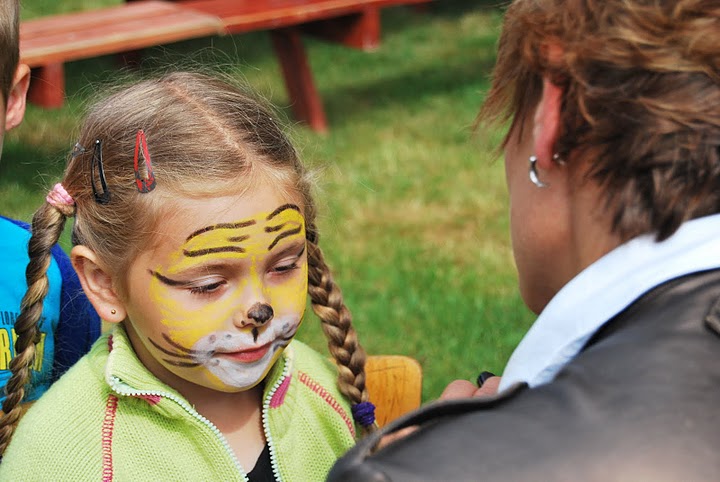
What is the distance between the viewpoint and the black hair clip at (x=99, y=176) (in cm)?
212

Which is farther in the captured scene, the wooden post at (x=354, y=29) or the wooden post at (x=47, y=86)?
the wooden post at (x=354, y=29)

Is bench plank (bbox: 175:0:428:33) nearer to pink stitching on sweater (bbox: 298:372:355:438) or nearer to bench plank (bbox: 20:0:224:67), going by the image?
bench plank (bbox: 20:0:224:67)

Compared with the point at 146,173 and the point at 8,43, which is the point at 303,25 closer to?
the point at 8,43

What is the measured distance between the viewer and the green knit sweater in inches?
79.0

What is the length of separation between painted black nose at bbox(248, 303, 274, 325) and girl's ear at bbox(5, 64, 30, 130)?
0.96 m

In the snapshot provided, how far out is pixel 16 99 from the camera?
8.52 feet

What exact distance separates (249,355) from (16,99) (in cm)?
106

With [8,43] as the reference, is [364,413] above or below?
below

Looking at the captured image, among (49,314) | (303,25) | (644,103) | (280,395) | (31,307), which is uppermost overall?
(644,103)

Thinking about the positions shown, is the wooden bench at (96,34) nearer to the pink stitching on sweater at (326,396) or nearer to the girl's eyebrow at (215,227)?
the pink stitching on sweater at (326,396)

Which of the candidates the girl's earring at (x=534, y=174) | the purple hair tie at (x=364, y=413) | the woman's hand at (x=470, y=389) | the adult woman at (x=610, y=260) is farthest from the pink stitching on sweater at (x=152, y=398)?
the girl's earring at (x=534, y=174)

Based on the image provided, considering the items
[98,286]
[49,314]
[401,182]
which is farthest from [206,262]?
[401,182]

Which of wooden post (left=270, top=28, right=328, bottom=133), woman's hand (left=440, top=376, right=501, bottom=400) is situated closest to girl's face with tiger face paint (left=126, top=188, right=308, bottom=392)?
woman's hand (left=440, top=376, right=501, bottom=400)

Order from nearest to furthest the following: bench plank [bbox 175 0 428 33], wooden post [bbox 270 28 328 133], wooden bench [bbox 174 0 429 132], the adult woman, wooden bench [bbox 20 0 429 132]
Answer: the adult woman < wooden bench [bbox 20 0 429 132] < bench plank [bbox 175 0 428 33] < wooden bench [bbox 174 0 429 132] < wooden post [bbox 270 28 328 133]
